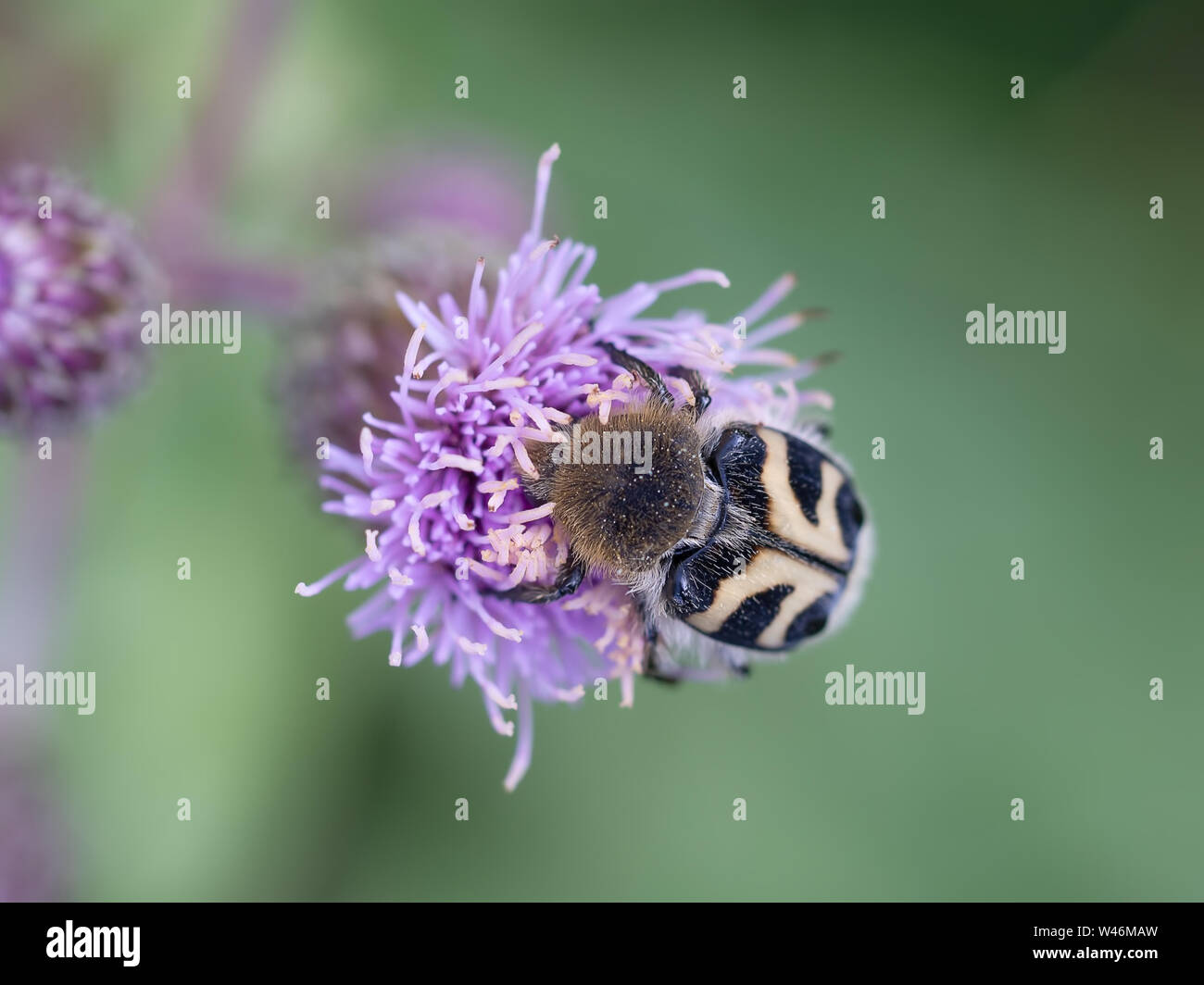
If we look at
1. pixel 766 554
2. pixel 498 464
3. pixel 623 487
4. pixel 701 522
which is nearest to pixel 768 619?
pixel 766 554

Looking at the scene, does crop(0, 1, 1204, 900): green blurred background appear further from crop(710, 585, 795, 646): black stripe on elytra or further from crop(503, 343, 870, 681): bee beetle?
crop(710, 585, 795, 646): black stripe on elytra

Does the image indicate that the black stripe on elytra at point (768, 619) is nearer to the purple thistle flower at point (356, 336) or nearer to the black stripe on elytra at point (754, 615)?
the black stripe on elytra at point (754, 615)

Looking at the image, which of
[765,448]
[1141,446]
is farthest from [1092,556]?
[765,448]

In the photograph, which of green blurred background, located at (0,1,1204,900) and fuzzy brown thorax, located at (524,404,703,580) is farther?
green blurred background, located at (0,1,1204,900)

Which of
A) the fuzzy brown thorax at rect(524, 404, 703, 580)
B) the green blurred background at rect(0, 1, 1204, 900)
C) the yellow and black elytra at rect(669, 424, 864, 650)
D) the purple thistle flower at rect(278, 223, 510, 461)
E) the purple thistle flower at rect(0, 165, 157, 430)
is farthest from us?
the green blurred background at rect(0, 1, 1204, 900)

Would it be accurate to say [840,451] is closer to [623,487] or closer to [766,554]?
[766,554]

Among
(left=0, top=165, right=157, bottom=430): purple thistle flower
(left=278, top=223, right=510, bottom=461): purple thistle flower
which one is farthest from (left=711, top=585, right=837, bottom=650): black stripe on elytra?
(left=0, top=165, right=157, bottom=430): purple thistle flower
